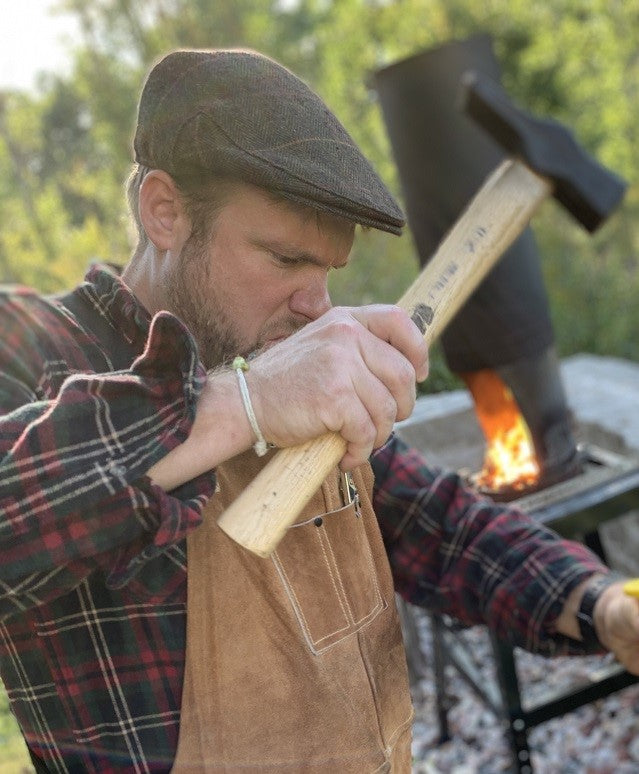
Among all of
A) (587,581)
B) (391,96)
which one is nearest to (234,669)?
(587,581)

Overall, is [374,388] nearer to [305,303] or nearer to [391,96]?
[305,303]

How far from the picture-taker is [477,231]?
6.22 feet

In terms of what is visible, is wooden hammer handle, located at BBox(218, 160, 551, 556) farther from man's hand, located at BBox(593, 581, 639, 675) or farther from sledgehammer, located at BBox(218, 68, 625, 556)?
man's hand, located at BBox(593, 581, 639, 675)

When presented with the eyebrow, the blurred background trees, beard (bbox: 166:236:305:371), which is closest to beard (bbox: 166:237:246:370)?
beard (bbox: 166:236:305:371)

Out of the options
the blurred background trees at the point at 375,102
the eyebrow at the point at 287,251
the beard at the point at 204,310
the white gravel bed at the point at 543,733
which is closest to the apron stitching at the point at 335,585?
the beard at the point at 204,310

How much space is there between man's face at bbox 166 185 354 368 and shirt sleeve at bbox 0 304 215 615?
0.32 metres

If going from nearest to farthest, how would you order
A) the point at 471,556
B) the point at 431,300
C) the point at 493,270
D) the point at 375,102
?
the point at 431,300, the point at 471,556, the point at 493,270, the point at 375,102

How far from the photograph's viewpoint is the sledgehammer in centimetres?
118

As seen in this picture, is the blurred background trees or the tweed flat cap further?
the blurred background trees

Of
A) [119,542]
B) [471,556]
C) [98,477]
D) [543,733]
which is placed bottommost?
[543,733]

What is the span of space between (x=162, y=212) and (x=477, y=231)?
75cm

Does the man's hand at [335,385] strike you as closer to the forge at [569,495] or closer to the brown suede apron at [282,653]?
the brown suede apron at [282,653]

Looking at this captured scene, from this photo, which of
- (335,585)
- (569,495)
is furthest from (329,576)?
(569,495)

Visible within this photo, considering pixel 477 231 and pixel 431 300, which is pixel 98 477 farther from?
pixel 477 231
